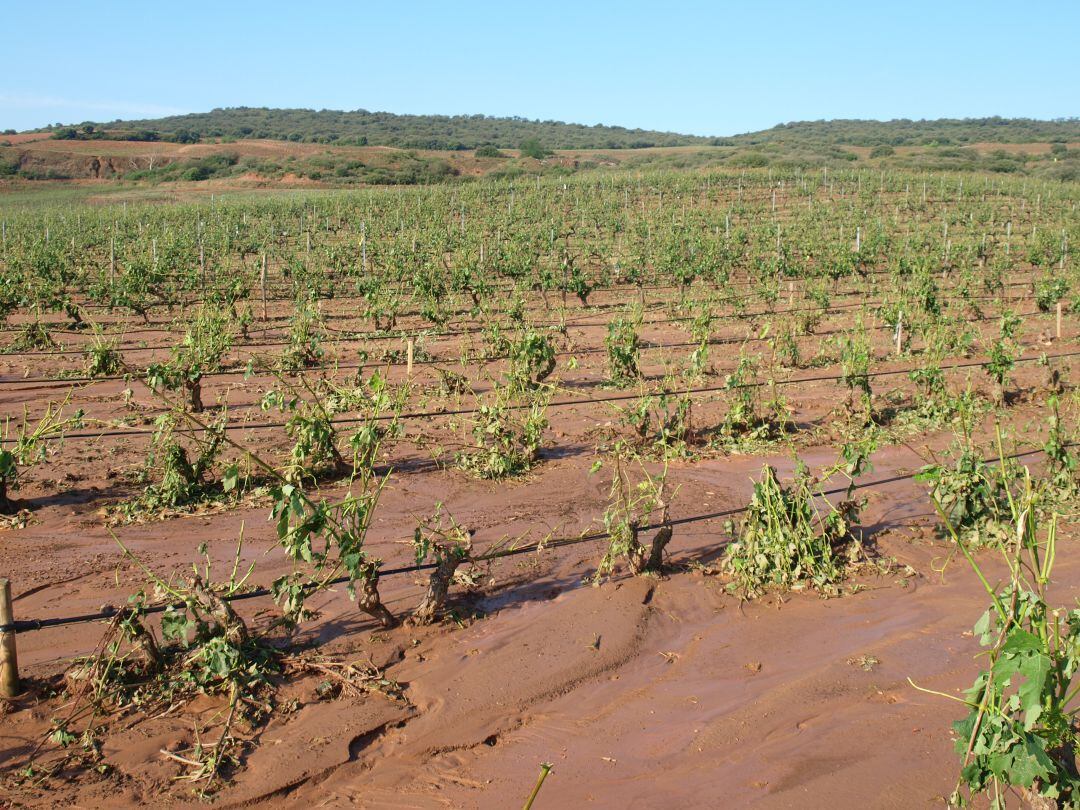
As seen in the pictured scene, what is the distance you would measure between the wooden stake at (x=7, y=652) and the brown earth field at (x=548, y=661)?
0.10 m

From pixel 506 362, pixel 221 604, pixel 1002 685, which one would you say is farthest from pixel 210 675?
pixel 506 362

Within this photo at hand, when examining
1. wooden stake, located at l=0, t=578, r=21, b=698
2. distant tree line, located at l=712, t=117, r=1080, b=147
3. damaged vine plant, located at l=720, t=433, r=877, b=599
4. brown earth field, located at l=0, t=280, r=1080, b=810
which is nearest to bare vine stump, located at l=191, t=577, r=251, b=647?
brown earth field, located at l=0, t=280, r=1080, b=810

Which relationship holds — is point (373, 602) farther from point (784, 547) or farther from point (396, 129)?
point (396, 129)

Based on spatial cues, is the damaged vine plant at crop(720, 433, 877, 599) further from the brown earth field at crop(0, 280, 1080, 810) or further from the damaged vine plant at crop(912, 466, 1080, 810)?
the damaged vine plant at crop(912, 466, 1080, 810)

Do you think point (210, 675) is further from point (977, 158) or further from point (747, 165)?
point (977, 158)

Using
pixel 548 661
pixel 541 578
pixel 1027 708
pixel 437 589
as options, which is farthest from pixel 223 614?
pixel 1027 708

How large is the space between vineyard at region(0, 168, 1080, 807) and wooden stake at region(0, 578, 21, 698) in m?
0.03

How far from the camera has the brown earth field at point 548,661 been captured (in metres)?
4.23

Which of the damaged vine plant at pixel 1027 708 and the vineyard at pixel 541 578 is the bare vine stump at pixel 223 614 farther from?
the damaged vine plant at pixel 1027 708

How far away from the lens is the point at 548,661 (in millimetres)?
5305

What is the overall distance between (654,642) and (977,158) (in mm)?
60582

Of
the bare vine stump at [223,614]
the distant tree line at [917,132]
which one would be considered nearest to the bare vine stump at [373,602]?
the bare vine stump at [223,614]

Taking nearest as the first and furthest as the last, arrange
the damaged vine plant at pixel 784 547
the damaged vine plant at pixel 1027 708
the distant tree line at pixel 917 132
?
the damaged vine plant at pixel 1027 708
the damaged vine plant at pixel 784 547
the distant tree line at pixel 917 132

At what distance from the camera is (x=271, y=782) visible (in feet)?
13.9
